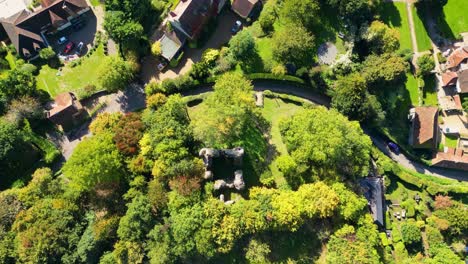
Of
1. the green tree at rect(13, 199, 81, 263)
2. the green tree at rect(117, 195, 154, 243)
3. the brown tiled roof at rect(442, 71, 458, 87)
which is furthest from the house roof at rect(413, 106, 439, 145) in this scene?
the green tree at rect(13, 199, 81, 263)

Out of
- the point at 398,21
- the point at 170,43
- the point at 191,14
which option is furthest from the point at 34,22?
the point at 398,21

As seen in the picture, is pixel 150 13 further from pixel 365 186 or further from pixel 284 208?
pixel 365 186

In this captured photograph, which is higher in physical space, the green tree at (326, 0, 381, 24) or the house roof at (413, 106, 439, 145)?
the green tree at (326, 0, 381, 24)

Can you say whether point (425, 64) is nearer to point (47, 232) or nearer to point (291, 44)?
point (291, 44)

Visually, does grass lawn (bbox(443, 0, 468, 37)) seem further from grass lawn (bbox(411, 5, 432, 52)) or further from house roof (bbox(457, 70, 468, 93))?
house roof (bbox(457, 70, 468, 93))

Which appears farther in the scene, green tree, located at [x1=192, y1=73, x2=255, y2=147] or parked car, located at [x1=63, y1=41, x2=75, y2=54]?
parked car, located at [x1=63, y1=41, x2=75, y2=54]

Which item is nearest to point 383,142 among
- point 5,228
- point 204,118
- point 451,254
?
point 451,254

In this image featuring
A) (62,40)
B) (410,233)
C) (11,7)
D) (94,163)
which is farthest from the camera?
(11,7)
